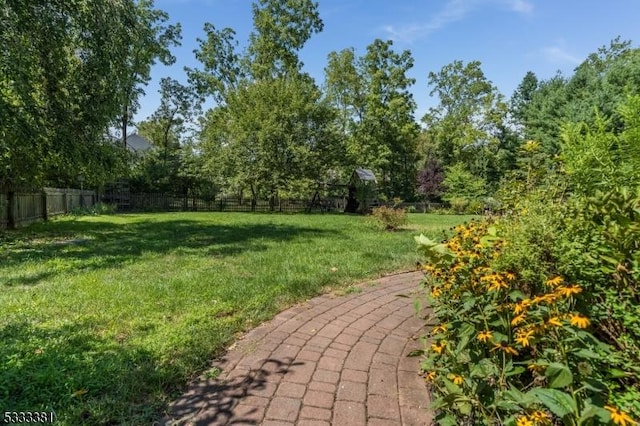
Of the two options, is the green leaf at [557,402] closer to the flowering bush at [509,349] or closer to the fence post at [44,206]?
the flowering bush at [509,349]

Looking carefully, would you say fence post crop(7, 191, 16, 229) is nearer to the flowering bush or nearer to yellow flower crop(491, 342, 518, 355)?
the flowering bush

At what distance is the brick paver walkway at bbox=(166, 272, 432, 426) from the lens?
78.8 inches

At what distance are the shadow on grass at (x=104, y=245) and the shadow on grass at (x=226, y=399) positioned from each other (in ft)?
11.5

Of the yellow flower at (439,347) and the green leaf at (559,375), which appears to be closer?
the green leaf at (559,375)

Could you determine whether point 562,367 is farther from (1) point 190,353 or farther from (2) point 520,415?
(1) point 190,353

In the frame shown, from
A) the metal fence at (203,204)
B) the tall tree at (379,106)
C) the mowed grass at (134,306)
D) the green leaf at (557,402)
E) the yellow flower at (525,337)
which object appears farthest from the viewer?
the tall tree at (379,106)

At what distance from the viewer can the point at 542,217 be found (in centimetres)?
195

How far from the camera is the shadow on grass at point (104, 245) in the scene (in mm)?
5488

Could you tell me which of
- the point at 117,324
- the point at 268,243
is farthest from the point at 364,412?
the point at 268,243

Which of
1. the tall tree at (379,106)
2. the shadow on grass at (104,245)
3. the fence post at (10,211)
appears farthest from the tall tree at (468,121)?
the fence post at (10,211)

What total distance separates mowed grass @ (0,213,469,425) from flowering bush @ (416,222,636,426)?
1656mm

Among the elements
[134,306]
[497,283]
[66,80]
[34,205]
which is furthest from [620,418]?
[34,205]

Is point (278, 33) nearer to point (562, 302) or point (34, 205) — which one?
point (34, 205)

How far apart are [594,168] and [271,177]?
61.0 ft
